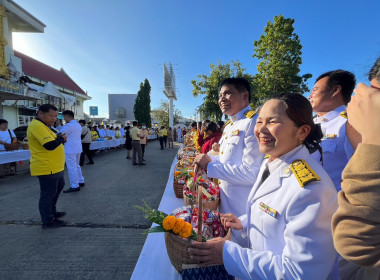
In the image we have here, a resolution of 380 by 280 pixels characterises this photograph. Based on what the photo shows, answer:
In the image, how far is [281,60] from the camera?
46.2 ft

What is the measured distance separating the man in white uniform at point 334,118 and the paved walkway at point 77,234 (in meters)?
2.32

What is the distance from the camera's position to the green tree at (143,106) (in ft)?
103

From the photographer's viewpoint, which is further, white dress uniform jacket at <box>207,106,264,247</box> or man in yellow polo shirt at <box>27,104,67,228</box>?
man in yellow polo shirt at <box>27,104,67,228</box>

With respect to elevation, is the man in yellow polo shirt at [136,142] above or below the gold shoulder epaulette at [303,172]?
below

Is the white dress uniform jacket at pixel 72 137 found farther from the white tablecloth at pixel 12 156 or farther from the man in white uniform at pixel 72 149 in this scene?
the white tablecloth at pixel 12 156

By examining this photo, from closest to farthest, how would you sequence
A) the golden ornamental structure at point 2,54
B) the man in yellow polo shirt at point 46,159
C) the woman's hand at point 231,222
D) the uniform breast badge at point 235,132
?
the woman's hand at point 231,222, the uniform breast badge at point 235,132, the man in yellow polo shirt at point 46,159, the golden ornamental structure at point 2,54

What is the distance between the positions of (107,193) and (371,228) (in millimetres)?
5110

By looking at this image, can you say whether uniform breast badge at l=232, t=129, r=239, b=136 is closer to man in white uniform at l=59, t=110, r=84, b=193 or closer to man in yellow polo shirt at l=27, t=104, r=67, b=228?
man in yellow polo shirt at l=27, t=104, r=67, b=228

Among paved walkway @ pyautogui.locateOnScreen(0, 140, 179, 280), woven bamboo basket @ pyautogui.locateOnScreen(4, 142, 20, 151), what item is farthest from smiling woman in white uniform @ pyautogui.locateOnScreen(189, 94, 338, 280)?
woven bamboo basket @ pyautogui.locateOnScreen(4, 142, 20, 151)

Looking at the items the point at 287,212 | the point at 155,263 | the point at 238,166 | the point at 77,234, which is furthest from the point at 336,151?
the point at 77,234

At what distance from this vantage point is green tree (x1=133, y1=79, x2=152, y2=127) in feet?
103

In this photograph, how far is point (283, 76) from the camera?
1400 cm

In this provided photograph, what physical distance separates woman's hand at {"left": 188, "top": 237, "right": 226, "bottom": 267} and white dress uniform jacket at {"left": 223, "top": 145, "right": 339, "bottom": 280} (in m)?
0.04

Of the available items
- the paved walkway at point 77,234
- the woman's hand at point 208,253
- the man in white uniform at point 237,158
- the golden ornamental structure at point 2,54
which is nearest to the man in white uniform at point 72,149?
the paved walkway at point 77,234
